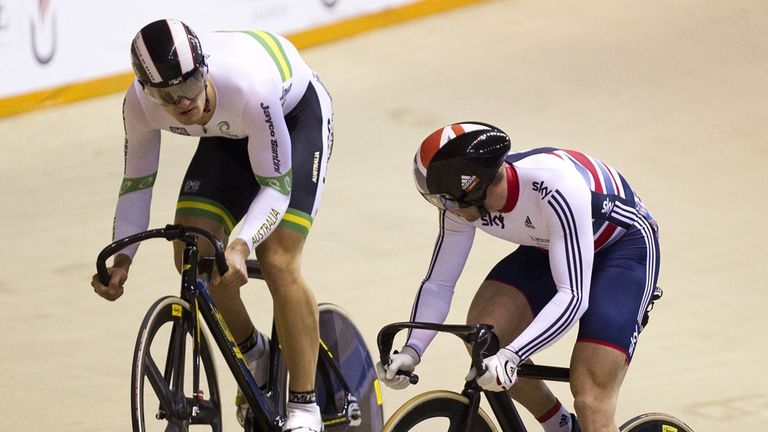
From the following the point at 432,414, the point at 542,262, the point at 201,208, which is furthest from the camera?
the point at 201,208

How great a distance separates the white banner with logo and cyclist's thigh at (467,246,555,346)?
15.1 feet

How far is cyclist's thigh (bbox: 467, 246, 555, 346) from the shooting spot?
3.99m

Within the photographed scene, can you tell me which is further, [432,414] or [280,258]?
[280,258]

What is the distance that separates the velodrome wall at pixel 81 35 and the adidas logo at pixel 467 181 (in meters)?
4.87

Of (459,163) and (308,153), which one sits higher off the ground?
(459,163)

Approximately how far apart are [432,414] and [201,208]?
100cm

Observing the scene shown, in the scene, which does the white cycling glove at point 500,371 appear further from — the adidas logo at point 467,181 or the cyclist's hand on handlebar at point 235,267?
the cyclist's hand on handlebar at point 235,267

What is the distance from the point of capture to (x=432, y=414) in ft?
12.1

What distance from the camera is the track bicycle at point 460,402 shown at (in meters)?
3.63

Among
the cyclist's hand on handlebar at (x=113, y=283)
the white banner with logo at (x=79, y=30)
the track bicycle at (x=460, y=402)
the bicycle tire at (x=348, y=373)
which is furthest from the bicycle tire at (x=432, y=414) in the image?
the white banner with logo at (x=79, y=30)

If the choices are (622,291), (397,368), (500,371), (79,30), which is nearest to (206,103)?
(397,368)

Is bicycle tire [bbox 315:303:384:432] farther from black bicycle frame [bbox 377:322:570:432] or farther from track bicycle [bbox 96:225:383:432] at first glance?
black bicycle frame [bbox 377:322:570:432]

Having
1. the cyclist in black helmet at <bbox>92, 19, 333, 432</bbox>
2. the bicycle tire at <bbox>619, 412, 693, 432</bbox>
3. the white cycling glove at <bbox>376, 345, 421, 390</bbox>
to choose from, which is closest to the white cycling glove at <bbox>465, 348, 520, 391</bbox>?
the white cycling glove at <bbox>376, 345, 421, 390</bbox>

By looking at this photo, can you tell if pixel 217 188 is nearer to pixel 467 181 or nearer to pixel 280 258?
pixel 280 258
